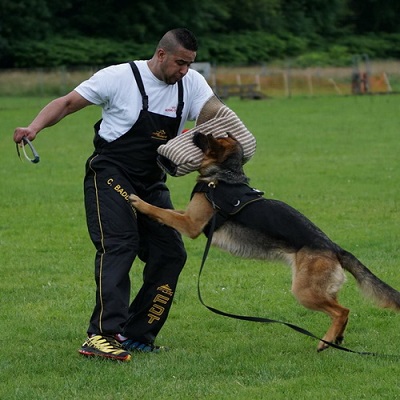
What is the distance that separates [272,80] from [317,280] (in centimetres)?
4009

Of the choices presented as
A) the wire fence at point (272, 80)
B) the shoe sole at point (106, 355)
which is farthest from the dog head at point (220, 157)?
the wire fence at point (272, 80)

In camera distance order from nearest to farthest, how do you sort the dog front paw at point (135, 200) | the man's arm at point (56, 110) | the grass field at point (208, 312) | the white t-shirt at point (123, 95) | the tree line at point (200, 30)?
the grass field at point (208, 312), the man's arm at point (56, 110), the white t-shirt at point (123, 95), the dog front paw at point (135, 200), the tree line at point (200, 30)

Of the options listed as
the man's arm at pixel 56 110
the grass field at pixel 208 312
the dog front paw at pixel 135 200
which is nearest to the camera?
the grass field at pixel 208 312

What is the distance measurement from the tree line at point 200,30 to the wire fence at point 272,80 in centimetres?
651

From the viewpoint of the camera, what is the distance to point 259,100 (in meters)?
39.4

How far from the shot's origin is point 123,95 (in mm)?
6148

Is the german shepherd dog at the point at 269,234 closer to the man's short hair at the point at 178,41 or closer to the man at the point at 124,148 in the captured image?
the man at the point at 124,148

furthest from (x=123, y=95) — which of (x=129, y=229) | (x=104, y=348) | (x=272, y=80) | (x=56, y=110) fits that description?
(x=272, y=80)

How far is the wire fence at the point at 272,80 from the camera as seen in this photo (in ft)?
145

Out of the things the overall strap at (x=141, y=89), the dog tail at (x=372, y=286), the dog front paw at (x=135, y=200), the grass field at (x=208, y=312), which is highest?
the overall strap at (x=141, y=89)

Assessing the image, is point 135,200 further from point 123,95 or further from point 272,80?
point 272,80

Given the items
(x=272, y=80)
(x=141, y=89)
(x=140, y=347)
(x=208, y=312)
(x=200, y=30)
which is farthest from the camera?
(x=200, y=30)

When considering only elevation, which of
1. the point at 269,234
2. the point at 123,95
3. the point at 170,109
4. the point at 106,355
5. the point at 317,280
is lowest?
the point at 106,355

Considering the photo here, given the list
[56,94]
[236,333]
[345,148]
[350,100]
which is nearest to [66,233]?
[236,333]
